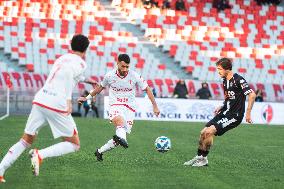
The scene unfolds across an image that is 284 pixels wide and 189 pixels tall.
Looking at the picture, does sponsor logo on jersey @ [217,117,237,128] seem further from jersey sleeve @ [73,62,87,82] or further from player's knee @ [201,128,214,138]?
jersey sleeve @ [73,62,87,82]

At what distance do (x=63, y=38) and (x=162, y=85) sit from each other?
5.92 meters

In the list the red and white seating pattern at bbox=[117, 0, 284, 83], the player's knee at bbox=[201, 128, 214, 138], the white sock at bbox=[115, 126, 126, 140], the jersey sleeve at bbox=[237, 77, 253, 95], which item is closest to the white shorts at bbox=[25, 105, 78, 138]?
the white sock at bbox=[115, 126, 126, 140]

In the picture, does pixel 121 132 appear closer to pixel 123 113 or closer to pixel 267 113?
pixel 123 113

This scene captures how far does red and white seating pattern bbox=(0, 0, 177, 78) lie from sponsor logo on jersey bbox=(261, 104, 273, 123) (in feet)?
20.3

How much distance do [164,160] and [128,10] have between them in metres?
27.4

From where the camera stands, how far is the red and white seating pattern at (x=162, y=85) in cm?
3491

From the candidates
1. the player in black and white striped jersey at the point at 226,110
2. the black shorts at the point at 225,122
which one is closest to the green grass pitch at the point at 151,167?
the player in black and white striped jersey at the point at 226,110

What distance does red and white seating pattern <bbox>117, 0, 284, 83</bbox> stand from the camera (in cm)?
4003

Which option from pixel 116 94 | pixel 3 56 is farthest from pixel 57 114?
pixel 3 56

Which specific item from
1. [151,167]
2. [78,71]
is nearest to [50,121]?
[78,71]

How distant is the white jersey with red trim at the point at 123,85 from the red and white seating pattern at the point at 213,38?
993 inches

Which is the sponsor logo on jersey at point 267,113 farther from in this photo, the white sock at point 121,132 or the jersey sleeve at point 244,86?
the white sock at point 121,132

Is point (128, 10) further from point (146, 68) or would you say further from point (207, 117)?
point (207, 117)

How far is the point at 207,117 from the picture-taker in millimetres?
34031
